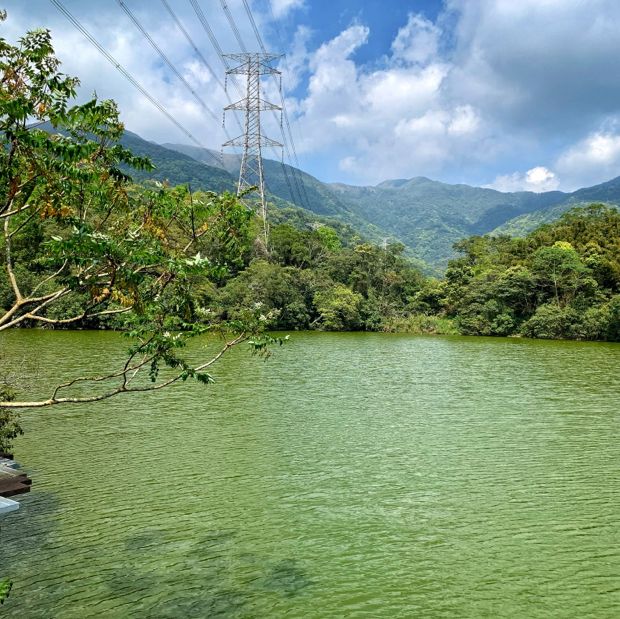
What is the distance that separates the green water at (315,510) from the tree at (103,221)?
3.43 meters

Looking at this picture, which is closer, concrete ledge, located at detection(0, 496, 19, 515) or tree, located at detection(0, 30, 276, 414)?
tree, located at detection(0, 30, 276, 414)

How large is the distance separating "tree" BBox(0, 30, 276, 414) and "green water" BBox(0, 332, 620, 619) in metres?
3.43

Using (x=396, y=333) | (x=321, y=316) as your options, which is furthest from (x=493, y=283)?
(x=321, y=316)

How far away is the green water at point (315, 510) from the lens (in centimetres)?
656

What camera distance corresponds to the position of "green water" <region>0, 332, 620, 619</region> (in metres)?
6.56

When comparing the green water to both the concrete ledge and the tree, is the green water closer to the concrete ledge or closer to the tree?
the concrete ledge

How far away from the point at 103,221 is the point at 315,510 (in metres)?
6.22

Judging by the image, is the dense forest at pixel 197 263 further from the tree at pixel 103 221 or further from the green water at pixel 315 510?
the green water at pixel 315 510

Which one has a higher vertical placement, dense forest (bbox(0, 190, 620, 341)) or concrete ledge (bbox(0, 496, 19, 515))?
dense forest (bbox(0, 190, 620, 341))

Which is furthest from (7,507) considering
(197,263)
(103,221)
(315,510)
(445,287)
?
(445,287)

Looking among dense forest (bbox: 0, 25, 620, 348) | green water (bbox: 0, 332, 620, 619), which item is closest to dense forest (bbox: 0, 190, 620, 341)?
dense forest (bbox: 0, 25, 620, 348)

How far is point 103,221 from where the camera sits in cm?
494

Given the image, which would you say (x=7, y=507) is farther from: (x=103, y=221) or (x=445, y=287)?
(x=445, y=287)

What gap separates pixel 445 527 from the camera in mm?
8633
